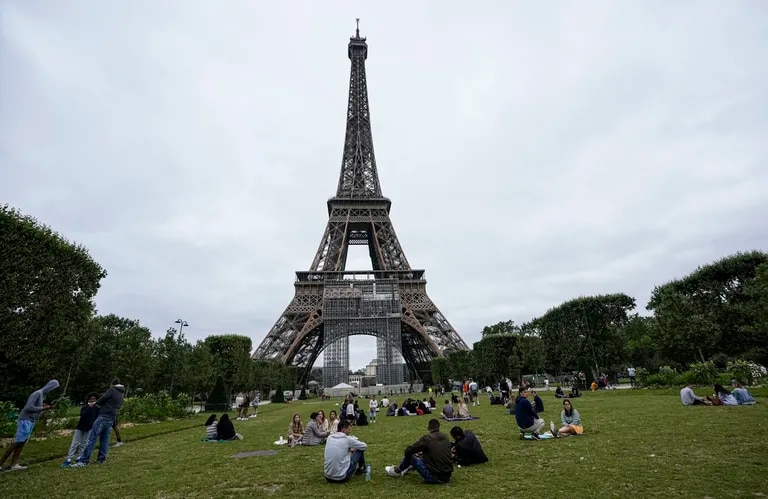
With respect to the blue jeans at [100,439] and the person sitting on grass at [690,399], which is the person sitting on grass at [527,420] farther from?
the blue jeans at [100,439]

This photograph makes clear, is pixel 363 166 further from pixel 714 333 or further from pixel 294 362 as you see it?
pixel 714 333

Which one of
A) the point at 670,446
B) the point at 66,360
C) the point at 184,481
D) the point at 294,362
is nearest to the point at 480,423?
the point at 670,446

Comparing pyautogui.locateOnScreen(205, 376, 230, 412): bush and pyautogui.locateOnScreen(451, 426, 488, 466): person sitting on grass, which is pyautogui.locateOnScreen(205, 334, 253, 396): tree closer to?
pyautogui.locateOnScreen(205, 376, 230, 412): bush

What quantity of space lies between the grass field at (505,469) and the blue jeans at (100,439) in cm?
32

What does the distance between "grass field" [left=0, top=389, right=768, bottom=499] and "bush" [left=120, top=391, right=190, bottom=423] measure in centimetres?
966

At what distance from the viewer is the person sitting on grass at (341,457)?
702cm

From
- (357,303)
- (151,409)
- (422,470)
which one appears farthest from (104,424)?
(357,303)

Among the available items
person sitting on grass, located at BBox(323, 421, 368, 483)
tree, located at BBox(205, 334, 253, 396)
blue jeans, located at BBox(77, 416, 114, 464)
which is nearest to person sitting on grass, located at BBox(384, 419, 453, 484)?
person sitting on grass, located at BBox(323, 421, 368, 483)

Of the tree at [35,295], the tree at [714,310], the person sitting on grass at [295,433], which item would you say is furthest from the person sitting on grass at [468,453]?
the tree at [714,310]

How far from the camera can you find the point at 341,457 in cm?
708

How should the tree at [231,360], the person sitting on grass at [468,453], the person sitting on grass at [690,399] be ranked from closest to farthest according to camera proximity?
the person sitting on grass at [468,453] < the person sitting on grass at [690,399] < the tree at [231,360]

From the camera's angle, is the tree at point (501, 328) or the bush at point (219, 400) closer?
the bush at point (219, 400)

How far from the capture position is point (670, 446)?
8.20 metres

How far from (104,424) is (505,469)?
30.4 ft
